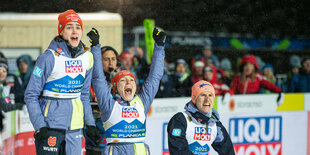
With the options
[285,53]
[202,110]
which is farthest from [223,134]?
[285,53]

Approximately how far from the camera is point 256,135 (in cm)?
638

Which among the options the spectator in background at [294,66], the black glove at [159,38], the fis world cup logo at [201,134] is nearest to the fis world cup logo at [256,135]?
the fis world cup logo at [201,134]

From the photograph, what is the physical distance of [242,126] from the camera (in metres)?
6.25

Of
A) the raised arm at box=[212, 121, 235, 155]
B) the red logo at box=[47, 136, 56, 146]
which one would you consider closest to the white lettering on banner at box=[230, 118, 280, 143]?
the raised arm at box=[212, 121, 235, 155]

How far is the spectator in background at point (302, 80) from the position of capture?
7.53 meters

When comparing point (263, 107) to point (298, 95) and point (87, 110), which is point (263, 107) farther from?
point (87, 110)

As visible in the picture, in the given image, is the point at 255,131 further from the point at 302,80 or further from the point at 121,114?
the point at 121,114

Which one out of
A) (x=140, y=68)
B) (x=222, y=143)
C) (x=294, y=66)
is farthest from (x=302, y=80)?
(x=222, y=143)

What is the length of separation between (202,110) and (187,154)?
45 cm

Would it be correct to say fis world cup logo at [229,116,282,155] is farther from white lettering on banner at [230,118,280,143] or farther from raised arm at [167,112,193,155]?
raised arm at [167,112,193,155]

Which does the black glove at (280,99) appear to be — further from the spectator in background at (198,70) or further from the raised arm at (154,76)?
the raised arm at (154,76)

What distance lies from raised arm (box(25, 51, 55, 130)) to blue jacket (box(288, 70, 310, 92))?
498 cm

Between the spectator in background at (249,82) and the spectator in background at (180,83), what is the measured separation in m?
A: 0.70

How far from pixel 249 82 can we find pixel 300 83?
118 cm
